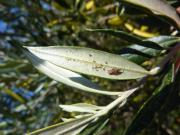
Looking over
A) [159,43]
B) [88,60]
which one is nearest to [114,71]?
[88,60]

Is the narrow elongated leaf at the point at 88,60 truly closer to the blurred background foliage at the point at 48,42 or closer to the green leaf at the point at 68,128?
the green leaf at the point at 68,128

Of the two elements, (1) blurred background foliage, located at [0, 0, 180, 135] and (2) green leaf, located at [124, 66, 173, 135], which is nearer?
(2) green leaf, located at [124, 66, 173, 135]

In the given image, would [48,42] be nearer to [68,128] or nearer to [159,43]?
[159,43]

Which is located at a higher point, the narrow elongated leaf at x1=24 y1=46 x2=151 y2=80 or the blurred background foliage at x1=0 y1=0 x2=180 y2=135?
the narrow elongated leaf at x1=24 y1=46 x2=151 y2=80

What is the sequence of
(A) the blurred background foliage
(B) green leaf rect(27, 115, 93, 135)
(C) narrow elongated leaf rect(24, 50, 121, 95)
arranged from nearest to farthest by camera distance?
(B) green leaf rect(27, 115, 93, 135) → (C) narrow elongated leaf rect(24, 50, 121, 95) → (A) the blurred background foliage

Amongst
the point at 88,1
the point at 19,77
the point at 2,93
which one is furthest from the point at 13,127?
the point at 88,1

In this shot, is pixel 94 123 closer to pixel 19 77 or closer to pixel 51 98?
pixel 19 77

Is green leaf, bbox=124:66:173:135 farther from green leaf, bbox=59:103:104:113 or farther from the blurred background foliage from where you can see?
the blurred background foliage

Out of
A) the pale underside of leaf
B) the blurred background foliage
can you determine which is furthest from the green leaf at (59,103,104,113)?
the blurred background foliage
